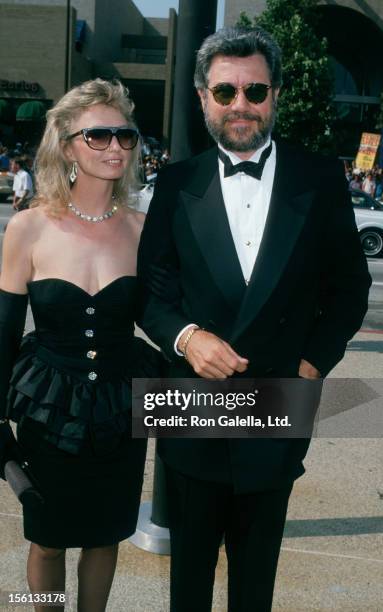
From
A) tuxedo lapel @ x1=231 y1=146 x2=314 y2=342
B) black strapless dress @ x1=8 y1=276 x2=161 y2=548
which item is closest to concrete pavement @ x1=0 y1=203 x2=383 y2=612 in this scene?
black strapless dress @ x1=8 y1=276 x2=161 y2=548

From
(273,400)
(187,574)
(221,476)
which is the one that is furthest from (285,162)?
(187,574)

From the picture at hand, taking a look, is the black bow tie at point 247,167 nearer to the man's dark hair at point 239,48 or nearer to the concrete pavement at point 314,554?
the man's dark hair at point 239,48

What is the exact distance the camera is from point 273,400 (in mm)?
2467

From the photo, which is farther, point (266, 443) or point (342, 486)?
point (342, 486)

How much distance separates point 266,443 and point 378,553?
A: 1.77 metres

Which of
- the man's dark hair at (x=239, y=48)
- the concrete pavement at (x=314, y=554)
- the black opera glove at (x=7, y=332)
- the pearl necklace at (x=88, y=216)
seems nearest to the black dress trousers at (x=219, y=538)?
the black opera glove at (x=7, y=332)

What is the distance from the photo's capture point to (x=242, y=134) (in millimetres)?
2383

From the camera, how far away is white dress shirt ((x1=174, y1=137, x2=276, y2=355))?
2.40 m

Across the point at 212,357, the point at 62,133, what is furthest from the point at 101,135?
the point at 212,357

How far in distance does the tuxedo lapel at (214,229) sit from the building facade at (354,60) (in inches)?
1605

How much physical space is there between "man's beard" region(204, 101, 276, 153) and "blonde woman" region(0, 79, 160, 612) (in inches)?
19.6

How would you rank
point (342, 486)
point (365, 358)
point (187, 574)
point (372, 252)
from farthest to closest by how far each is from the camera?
1. point (372, 252)
2. point (365, 358)
3. point (342, 486)
4. point (187, 574)

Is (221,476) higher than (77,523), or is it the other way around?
(221,476)

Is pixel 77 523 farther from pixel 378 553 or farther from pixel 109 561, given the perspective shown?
pixel 378 553
